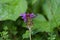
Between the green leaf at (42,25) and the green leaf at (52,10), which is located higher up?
the green leaf at (52,10)

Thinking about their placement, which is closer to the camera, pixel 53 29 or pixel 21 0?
pixel 53 29

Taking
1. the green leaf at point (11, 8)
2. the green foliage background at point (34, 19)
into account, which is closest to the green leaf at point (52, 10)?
the green foliage background at point (34, 19)

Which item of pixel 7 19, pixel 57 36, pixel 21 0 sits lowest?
pixel 57 36

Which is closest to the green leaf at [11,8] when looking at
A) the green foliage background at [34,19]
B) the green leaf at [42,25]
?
the green foliage background at [34,19]

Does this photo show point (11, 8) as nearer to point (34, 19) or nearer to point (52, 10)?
point (34, 19)

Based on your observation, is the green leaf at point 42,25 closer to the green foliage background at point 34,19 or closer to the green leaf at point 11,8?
the green foliage background at point 34,19

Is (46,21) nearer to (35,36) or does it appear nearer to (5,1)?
(35,36)

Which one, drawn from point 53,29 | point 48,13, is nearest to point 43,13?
point 48,13

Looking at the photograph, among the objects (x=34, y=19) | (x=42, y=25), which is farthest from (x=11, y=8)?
(x=42, y=25)
